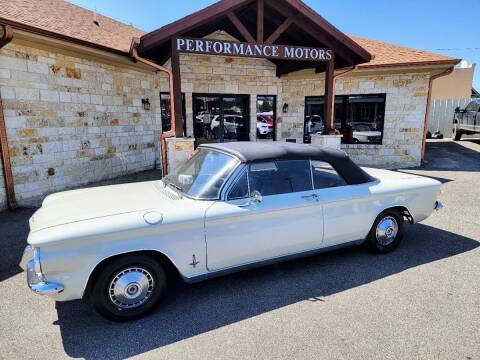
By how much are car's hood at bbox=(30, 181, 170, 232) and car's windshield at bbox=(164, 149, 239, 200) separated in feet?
0.83

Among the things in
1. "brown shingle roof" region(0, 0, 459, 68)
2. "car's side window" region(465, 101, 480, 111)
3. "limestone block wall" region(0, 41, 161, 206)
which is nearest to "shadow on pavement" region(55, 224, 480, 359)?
"limestone block wall" region(0, 41, 161, 206)

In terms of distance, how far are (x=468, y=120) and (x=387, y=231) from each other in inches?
655

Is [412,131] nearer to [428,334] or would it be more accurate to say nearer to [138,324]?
[428,334]

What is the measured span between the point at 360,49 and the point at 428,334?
6856 millimetres

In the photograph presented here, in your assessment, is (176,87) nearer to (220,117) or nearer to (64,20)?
(64,20)

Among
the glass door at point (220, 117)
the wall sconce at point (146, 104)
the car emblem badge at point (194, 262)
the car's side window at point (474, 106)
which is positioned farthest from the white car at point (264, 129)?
the car's side window at point (474, 106)

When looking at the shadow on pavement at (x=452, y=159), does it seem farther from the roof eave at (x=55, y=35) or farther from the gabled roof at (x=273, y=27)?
the roof eave at (x=55, y=35)

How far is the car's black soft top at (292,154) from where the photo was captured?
338cm

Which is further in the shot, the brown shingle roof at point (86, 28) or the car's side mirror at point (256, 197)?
the brown shingle roof at point (86, 28)

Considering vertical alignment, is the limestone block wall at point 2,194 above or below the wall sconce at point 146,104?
below

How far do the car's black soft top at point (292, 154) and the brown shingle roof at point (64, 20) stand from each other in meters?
4.97

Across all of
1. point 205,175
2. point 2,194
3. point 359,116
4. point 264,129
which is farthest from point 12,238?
point 359,116

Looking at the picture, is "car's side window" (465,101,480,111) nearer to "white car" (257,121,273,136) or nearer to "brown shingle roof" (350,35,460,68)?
"brown shingle roof" (350,35,460,68)

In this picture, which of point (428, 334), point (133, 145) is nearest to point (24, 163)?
point (133, 145)
